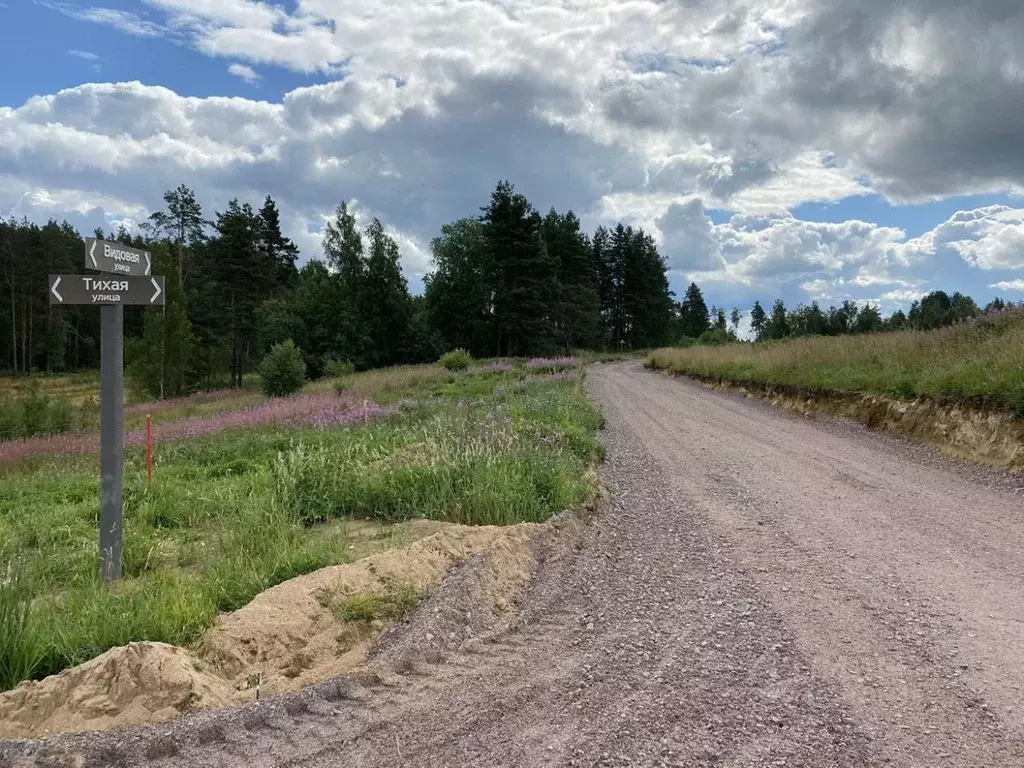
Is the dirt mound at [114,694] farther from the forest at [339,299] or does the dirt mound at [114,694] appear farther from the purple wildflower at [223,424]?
the forest at [339,299]

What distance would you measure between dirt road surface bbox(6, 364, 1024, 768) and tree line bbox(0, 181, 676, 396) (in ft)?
153

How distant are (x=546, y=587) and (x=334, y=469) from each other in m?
3.17

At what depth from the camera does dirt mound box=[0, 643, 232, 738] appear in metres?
3.03

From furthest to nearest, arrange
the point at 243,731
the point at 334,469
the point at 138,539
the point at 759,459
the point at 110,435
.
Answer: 1. the point at 759,459
2. the point at 334,469
3. the point at 138,539
4. the point at 110,435
5. the point at 243,731

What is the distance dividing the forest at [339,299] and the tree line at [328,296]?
14 cm

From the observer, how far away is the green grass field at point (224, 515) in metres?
3.75

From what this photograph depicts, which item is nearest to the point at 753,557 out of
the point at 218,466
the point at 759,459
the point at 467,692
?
the point at 467,692

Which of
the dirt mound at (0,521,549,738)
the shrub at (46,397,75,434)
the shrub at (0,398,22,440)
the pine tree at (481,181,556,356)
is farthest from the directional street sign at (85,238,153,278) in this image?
the pine tree at (481,181,556,356)

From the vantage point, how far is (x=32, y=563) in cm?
494

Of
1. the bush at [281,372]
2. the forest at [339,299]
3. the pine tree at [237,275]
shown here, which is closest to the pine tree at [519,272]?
the forest at [339,299]

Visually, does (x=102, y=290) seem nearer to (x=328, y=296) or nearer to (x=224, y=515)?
(x=224, y=515)

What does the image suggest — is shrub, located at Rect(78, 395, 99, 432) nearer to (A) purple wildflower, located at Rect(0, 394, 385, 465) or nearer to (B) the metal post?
(A) purple wildflower, located at Rect(0, 394, 385, 465)

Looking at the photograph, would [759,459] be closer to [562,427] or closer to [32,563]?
[562,427]

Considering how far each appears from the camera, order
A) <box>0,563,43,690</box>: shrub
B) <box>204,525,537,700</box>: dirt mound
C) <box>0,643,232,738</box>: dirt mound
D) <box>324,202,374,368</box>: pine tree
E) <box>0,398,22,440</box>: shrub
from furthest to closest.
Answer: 1. <box>324,202,374,368</box>: pine tree
2. <box>0,398,22,440</box>: shrub
3. <box>204,525,537,700</box>: dirt mound
4. <box>0,563,43,690</box>: shrub
5. <box>0,643,232,738</box>: dirt mound
